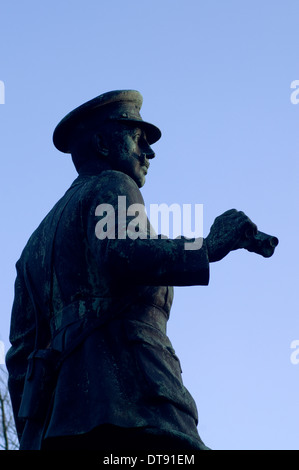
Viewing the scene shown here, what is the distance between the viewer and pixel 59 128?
669cm

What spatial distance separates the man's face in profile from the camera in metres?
6.52

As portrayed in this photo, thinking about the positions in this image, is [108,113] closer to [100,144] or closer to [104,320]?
[100,144]

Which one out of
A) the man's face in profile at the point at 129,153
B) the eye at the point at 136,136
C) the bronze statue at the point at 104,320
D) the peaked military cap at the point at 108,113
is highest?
the peaked military cap at the point at 108,113

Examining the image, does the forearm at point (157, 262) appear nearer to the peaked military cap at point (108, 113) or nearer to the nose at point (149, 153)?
the nose at point (149, 153)

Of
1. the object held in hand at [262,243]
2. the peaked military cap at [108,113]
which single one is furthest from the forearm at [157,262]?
the peaked military cap at [108,113]

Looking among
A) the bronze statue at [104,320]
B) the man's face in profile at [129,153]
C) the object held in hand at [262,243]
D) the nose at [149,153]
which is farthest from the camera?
the nose at [149,153]

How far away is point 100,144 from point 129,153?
7.9 inches

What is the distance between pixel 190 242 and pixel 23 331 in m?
1.40

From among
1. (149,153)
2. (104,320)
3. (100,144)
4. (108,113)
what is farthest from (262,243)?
(108,113)

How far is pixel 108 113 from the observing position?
261 inches

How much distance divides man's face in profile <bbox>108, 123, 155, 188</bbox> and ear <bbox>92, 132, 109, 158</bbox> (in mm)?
31

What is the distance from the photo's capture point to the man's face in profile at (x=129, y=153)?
652 centimetres

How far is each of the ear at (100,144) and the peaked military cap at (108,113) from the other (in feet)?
0.40

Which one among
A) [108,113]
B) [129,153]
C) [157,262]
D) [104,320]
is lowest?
[104,320]
